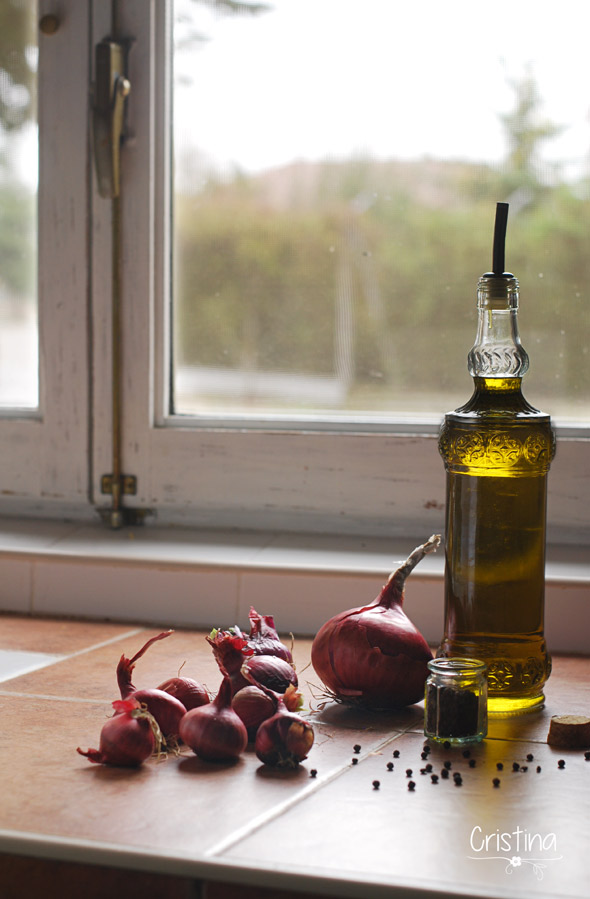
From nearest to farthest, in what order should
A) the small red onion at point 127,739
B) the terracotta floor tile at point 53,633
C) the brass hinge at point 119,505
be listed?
the small red onion at point 127,739 → the terracotta floor tile at point 53,633 → the brass hinge at point 119,505

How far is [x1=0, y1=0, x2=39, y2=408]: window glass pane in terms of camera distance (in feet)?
4.63

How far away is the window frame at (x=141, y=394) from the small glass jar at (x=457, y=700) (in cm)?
51

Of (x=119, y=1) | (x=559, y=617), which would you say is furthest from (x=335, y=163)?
(x=559, y=617)

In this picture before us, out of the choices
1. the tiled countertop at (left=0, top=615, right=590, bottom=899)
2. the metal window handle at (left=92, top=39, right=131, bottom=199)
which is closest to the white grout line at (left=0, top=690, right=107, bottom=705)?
the tiled countertop at (left=0, top=615, right=590, bottom=899)

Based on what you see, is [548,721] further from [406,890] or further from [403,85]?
[403,85]

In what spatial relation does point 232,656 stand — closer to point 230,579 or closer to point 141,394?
point 230,579

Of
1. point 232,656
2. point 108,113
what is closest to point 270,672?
point 232,656

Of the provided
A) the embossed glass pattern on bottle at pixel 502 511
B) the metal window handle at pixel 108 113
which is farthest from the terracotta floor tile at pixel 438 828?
the metal window handle at pixel 108 113

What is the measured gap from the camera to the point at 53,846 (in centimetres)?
59

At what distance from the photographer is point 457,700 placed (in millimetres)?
769

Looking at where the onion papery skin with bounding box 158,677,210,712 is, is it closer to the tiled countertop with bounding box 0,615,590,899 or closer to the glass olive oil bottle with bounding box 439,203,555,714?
the tiled countertop with bounding box 0,615,590,899

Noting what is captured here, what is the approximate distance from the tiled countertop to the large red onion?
0.02 metres

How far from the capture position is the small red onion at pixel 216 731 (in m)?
0.73

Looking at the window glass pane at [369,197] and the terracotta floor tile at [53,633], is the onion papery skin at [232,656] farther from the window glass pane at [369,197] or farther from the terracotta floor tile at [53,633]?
the window glass pane at [369,197]
